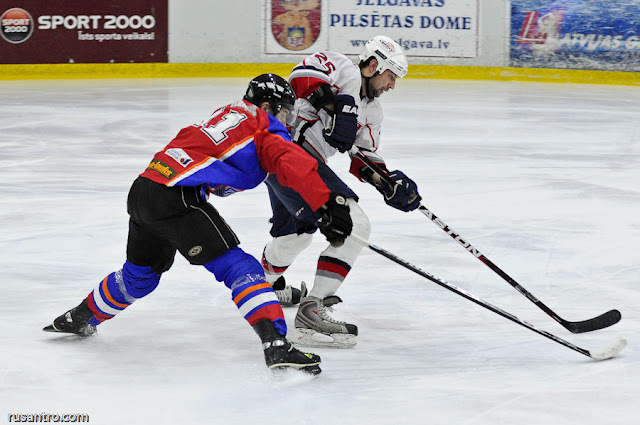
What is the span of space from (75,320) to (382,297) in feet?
3.92

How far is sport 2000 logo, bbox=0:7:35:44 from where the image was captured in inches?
411

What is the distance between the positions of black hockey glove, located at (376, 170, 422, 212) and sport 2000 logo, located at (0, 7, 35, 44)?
8405 millimetres

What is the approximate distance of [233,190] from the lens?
2.74 metres

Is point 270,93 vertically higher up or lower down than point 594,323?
higher up

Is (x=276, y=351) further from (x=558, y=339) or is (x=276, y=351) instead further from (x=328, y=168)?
(x=558, y=339)

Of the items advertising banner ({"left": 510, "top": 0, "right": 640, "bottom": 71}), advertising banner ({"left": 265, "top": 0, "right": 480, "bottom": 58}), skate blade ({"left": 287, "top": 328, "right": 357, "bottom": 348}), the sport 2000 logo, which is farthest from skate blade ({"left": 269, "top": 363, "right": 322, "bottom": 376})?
advertising banner ({"left": 510, "top": 0, "right": 640, "bottom": 71})

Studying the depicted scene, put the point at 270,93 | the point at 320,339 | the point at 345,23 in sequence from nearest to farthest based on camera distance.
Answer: the point at 270,93 → the point at 320,339 → the point at 345,23

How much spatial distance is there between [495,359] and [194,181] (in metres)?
1.09

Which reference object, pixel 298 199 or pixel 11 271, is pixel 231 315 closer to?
pixel 298 199

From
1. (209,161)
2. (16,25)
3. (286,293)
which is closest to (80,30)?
(16,25)

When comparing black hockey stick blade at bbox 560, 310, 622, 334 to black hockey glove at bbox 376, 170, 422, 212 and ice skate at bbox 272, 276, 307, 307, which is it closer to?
black hockey glove at bbox 376, 170, 422, 212

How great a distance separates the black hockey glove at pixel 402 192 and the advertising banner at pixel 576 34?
8.75 metres

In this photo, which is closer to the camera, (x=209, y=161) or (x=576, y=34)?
(x=209, y=161)

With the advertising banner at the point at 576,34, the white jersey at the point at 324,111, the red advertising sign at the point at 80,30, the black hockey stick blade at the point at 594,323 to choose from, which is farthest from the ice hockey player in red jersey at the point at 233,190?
the advertising banner at the point at 576,34
